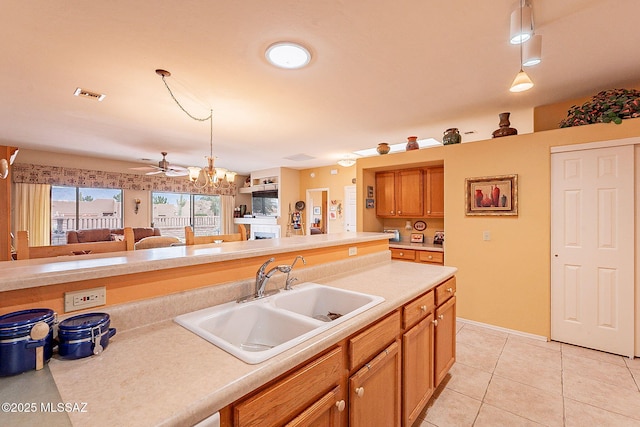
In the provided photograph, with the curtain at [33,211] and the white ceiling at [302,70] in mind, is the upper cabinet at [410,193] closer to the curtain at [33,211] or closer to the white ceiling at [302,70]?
the white ceiling at [302,70]

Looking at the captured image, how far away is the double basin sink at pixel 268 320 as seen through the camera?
1.08 metres

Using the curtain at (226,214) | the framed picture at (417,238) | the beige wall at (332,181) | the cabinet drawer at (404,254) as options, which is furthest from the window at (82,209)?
the framed picture at (417,238)

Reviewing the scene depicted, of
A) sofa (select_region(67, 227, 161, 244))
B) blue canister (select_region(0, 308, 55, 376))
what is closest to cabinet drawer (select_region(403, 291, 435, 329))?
blue canister (select_region(0, 308, 55, 376))

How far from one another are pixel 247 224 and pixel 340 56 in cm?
691

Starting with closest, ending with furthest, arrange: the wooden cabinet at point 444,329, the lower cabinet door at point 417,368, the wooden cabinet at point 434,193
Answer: the lower cabinet door at point 417,368
the wooden cabinet at point 444,329
the wooden cabinet at point 434,193

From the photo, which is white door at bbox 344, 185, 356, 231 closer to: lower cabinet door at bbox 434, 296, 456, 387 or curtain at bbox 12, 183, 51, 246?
lower cabinet door at bbox 434, 296, 456, 387

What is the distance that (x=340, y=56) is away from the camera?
225 centimetres

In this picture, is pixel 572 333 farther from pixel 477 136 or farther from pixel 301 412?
pixel 301 412

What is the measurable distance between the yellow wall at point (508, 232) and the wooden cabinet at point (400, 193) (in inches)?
25.6

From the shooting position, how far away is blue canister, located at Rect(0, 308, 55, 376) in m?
0.77

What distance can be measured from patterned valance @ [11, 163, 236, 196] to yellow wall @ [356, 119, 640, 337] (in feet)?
20.6

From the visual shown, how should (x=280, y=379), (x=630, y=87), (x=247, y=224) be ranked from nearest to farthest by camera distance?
(x=280, y=379), (x=630, y=87), (x=247, y=224)

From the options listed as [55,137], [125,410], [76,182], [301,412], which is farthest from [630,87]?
[76,182]

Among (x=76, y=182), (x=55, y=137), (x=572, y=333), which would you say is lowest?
(x=572, y=333)
